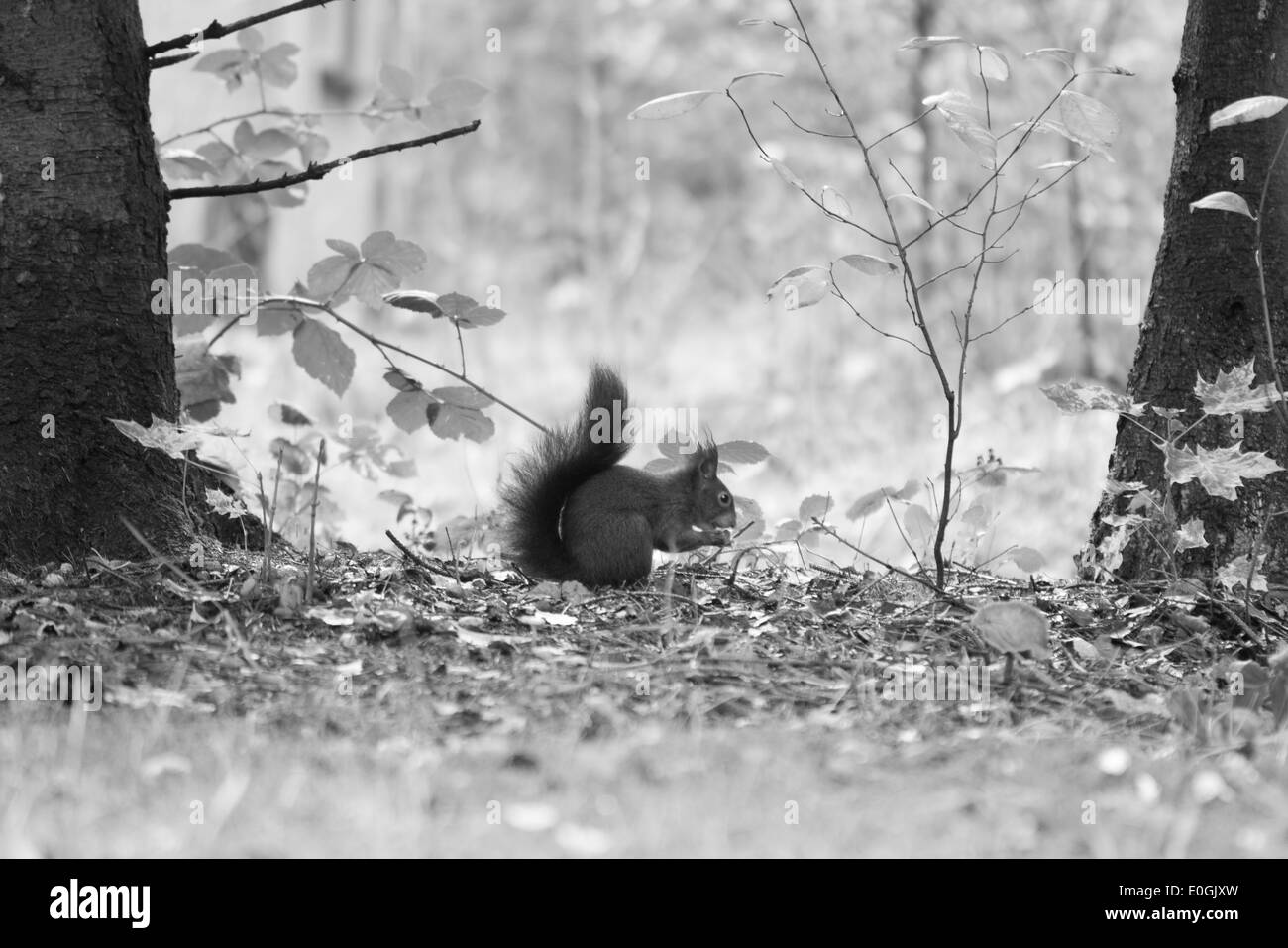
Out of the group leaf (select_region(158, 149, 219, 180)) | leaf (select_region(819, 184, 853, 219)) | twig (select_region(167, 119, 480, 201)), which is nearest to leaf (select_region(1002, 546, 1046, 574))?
leaf (select_region(819, 184, 853, 219))

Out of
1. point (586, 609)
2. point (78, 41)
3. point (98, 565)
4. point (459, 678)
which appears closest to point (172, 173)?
point (78, 41)

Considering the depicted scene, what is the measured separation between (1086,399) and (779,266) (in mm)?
9289

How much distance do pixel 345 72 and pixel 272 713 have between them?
11311 millimetres

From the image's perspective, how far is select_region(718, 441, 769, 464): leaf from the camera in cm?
347

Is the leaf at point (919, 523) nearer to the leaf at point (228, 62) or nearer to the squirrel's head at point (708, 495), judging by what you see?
the squirrel's head at point (708, 495)

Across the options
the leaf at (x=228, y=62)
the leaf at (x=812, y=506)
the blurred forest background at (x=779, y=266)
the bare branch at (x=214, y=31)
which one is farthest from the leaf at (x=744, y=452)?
the leaf at (x=228, y=62)

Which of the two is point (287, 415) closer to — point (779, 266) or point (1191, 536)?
point (1191, 536)

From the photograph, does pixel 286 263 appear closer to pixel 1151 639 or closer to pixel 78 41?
pixel 78 41

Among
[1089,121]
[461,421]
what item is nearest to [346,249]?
[461,421]

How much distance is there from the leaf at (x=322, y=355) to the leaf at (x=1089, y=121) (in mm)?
1876

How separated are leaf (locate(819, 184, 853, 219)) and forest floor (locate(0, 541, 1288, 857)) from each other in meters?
0.95

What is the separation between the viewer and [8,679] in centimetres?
242

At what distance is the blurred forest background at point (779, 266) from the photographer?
7.01 m

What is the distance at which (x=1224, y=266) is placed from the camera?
3287 millimetres
